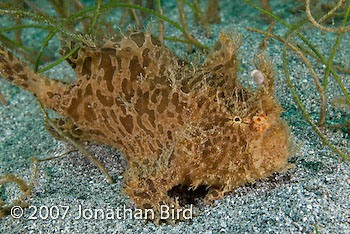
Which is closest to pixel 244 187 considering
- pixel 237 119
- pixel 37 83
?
pixel 237 119

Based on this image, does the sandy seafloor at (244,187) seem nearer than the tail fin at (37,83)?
Yes

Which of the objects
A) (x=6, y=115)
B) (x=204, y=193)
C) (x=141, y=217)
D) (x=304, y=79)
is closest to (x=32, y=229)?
(x=141, y=217)

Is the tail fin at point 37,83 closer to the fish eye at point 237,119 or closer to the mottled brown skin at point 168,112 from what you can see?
the mottled brown skin at point 168,112

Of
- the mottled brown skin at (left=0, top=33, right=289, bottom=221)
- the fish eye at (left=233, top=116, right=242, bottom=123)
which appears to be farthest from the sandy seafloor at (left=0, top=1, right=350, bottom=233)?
the fish eye at (left=233, top=116, right=242, bottom=123)

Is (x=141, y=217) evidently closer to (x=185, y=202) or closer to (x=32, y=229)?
Result: (x=185, y=202)

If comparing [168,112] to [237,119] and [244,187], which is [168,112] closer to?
[237,119]

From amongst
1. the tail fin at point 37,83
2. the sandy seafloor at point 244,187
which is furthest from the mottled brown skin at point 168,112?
the sandy seafloor at point 244,187

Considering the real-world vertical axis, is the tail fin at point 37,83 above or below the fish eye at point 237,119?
above
